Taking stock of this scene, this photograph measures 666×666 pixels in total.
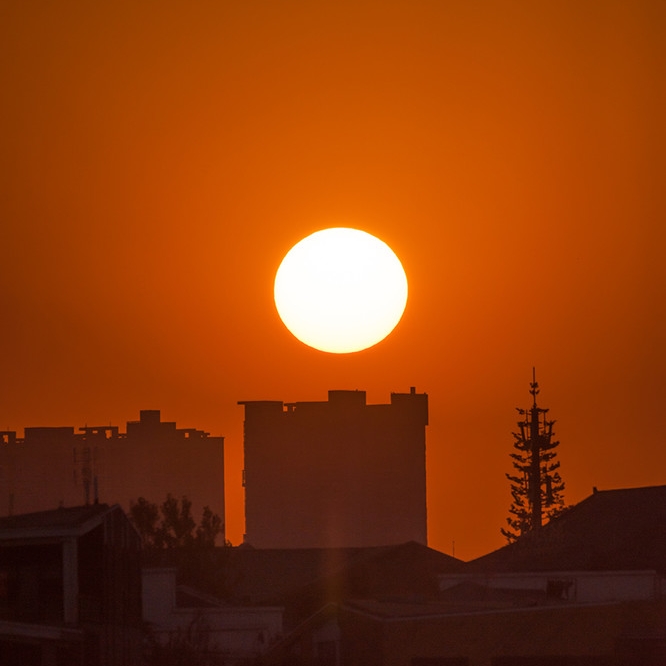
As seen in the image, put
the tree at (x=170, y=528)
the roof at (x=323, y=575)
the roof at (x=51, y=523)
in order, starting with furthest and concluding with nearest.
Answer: the tree at (x=170, y=528) < the roof at (x=323, y=575) < the roof at (x=51, y=523)

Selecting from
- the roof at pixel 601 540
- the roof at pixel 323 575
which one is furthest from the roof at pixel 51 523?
the roof at pixel 601 540

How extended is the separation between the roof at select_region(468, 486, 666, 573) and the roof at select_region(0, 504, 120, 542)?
22.2 m

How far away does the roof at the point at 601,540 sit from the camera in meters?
→ 55.7

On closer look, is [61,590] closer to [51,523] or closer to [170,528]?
[51,523]

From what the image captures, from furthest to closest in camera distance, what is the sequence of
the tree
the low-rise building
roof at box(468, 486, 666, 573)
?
the tree
roof at box(468, 486, 666, 573)
the low-rise building

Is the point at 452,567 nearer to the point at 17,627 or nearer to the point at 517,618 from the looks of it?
the point at 517,618

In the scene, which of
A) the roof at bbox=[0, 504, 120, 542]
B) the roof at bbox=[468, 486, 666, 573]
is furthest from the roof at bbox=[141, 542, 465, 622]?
the roof at bbox=[0, 504, 120, 542]

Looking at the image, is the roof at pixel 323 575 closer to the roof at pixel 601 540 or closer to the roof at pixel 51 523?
the roof at pixel 601 540

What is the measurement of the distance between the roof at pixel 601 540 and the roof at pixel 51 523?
2224 centimetres

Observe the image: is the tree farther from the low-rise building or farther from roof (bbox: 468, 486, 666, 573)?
the low-rise building

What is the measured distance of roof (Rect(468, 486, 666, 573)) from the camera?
183ft

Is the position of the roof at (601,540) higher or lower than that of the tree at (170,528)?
lower

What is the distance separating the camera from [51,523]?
36188 millimetres

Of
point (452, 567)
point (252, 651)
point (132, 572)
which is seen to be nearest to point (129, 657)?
point (132, 572)
